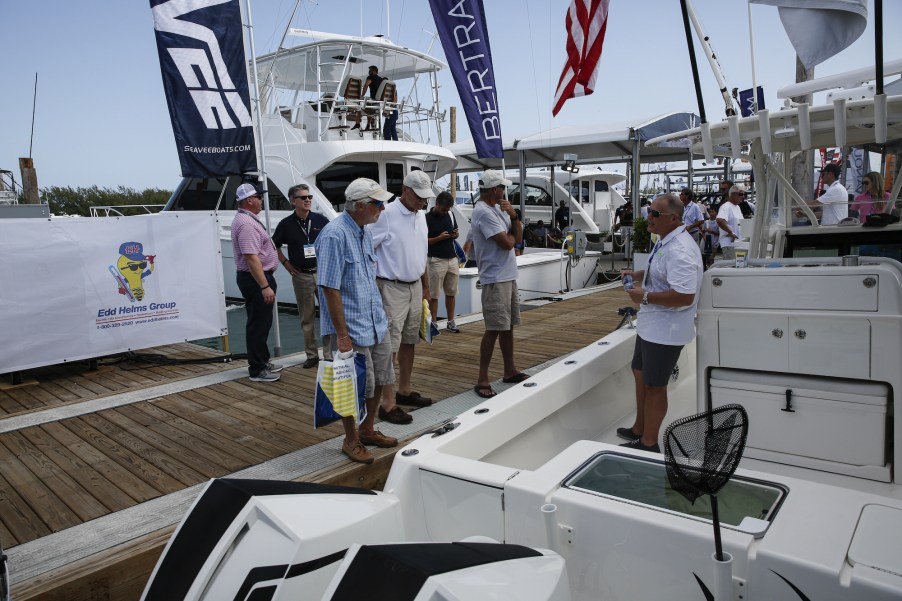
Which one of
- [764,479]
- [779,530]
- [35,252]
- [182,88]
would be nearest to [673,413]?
[764,479]

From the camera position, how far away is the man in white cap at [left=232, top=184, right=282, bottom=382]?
15.9ft

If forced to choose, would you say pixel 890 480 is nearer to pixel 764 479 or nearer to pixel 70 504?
pixel 764 479

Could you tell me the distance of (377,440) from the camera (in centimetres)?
364

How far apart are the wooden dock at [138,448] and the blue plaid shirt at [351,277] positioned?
0.78m

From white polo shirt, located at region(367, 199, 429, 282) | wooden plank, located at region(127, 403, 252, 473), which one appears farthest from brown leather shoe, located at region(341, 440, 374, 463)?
white polo shirt, located at region(367, 199, 429, 282)

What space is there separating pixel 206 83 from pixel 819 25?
188 inches

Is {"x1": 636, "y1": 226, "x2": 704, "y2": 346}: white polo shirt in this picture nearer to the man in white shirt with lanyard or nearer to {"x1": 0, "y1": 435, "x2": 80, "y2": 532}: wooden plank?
the man in white shirt with lanyard

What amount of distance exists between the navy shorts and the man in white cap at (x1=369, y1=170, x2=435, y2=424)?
159 cm

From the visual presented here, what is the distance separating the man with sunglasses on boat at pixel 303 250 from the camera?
5.49 meters

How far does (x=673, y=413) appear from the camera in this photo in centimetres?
426

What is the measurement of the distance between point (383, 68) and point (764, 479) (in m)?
11.7

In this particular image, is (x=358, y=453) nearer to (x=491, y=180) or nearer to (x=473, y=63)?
(x=491, y=180)

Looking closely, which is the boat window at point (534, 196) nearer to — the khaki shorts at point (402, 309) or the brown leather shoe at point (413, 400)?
the brown leather shoe at point (413, 400)

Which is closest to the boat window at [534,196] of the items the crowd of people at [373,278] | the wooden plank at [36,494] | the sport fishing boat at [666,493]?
the crowd of people at [373,278]
